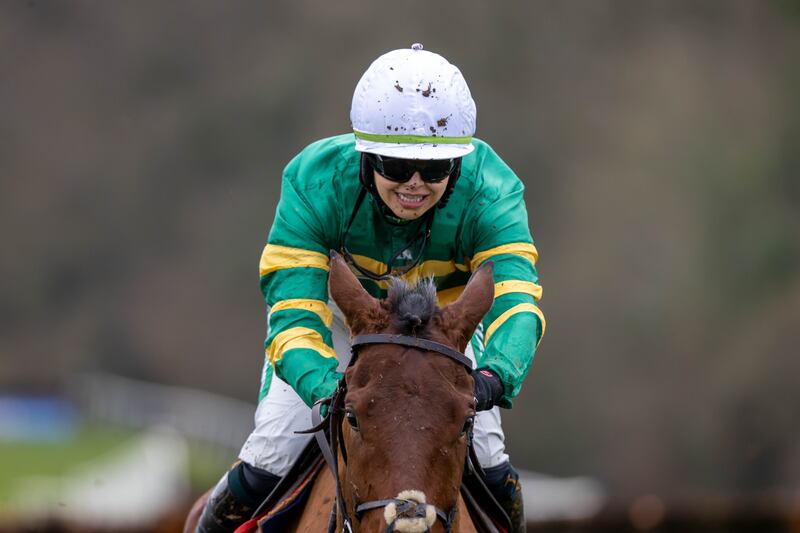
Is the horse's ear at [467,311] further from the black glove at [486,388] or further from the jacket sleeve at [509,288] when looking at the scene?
the jacket sleeve at [509,288]

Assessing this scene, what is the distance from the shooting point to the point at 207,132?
4675 centimetres

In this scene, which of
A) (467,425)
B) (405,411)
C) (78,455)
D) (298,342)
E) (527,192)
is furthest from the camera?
(527,192)

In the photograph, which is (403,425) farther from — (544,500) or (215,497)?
(544,500)

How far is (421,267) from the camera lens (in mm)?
5980

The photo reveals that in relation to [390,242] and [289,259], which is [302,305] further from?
[390,242]

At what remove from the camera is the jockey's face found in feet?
18.1

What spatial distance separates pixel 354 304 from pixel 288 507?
1.21 meters

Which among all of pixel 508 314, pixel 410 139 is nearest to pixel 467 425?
pixel 508 314

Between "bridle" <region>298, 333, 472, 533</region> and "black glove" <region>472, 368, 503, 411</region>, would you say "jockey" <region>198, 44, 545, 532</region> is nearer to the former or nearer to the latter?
"black glove" <region>472, 368, 503, 411</region>

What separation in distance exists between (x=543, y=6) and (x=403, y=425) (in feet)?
140

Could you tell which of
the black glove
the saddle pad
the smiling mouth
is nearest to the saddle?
the saddle pad

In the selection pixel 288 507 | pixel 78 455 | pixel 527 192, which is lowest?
pixel 78 455

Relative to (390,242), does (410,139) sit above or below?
above

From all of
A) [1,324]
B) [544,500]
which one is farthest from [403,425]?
[1,324]
